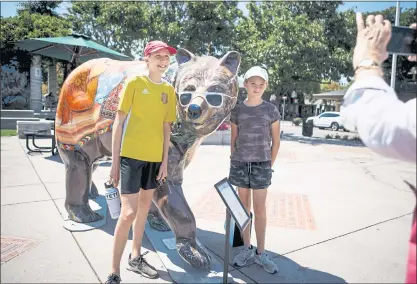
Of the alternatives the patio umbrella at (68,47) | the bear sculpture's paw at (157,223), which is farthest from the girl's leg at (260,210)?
the patio umbrella at (68,47)

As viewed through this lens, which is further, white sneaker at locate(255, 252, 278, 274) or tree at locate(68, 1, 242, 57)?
tree at locate(68, 1, 242, 57)

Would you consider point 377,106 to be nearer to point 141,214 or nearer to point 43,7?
point 141,214

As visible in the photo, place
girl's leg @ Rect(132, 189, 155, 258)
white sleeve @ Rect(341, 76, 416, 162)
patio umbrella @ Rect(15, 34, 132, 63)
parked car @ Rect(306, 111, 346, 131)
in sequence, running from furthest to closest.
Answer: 1. parked car @ Rect(306, 111, 346, 131)
2. patio umbrella @ Rect(15, 34, 132, 63)
3. girl's leg @ Rect(132, 189, 155, 258)
4. white sleeve @ Rect(341, 76, 416, 162)

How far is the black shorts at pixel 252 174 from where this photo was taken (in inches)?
111

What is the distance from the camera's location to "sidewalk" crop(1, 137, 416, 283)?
278cm

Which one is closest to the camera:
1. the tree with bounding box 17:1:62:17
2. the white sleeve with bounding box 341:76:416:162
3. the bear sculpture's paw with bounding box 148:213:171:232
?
the white sleeve with bounding box 341:76:416:162

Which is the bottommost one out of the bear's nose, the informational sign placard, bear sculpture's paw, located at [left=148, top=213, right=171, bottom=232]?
bear sculpture's paw, located at [left=148, top=213, right=171, bottom=232]

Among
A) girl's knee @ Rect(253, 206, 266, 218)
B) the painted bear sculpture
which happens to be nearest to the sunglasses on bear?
the painted bear sculpture

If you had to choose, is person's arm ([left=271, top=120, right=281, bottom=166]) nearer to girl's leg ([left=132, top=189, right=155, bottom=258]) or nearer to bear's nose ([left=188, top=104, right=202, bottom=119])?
bear's nose ([left=188, top=104, right=202, bottom=119])

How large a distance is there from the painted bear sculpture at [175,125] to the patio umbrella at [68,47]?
16.5ft

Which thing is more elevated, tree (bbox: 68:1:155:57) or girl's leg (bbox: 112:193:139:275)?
tree (bbox: 68:1:155:57)

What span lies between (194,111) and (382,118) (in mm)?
1471

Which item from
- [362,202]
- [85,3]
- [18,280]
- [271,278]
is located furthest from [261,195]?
[85,3]

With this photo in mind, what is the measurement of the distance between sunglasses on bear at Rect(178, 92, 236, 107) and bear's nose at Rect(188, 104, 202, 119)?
0.12 metres
